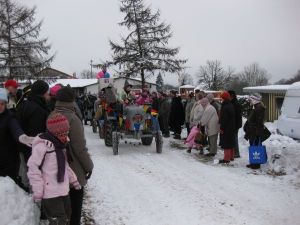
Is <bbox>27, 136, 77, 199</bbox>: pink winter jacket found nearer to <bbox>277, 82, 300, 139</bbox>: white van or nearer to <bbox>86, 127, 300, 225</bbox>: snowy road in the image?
<bbox>86, 127, 300, 225</bbox>: snowy road

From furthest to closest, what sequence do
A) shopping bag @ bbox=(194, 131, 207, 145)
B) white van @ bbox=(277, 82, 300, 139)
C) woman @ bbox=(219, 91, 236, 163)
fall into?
shopping bag @ bbox=(194, 131, 207, 145), white van @ bbox=(277, 82, 300, 139), woman @ bbox=(219, 91, 236, 163)

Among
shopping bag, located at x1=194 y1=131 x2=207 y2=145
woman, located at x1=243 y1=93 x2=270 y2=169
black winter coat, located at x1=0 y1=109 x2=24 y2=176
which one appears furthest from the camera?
shopping bag, located at x1=194 y1=131 x2=207 y2=145

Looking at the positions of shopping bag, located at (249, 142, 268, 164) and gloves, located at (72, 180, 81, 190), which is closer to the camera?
gloves, located at (72, 180, 81, 190)

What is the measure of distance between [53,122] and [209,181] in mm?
5120

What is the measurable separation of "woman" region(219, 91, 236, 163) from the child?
6.94 meters

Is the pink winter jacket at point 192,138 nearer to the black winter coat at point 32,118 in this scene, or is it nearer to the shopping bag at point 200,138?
the shopping bag at point 200,138

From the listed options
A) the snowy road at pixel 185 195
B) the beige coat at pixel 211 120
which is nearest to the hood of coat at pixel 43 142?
the snowy road at pixel 185 195

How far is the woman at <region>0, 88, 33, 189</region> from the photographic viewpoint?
511 centimetres

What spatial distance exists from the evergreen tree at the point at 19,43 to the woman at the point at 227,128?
25.8m

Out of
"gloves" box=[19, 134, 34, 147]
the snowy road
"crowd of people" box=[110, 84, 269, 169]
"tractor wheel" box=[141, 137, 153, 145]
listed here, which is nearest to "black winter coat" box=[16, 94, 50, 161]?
"gloves" box=[19, 134, 34, 147]

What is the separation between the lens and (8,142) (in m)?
5.20

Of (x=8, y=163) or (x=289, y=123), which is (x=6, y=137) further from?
(x=289, y=123)

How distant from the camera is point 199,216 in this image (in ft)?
22.3

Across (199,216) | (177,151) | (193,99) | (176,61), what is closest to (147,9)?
(176,61)
